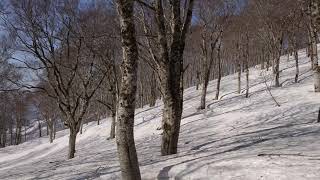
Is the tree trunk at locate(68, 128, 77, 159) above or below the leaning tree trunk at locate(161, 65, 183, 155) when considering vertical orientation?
below

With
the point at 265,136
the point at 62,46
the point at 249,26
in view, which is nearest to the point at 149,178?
the point at 265,136

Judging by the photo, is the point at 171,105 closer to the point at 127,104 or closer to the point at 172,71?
the point at 172,71

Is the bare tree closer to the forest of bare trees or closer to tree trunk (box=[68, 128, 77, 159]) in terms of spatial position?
the forest of bare trees

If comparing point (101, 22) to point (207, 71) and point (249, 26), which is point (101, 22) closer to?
point (207, 71)

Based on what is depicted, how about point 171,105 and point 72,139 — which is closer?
point 171,105

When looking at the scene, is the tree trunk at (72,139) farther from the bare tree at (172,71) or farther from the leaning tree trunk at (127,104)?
the leaning tree trunk at (127,104)

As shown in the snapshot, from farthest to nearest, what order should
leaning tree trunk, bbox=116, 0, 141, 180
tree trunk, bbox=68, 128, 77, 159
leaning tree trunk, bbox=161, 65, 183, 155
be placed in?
tree trunk, bbox=68, 128, 77, 159, leaning tree trunk, bbox=161, 65, 183, 155, leaning tree trunk, bbox=116, 0, 141, 180

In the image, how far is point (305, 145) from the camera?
9.36 m

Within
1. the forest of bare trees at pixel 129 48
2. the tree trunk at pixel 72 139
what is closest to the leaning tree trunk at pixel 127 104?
the forest of bare trees at pixel 129 48

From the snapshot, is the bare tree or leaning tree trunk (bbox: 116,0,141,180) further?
the bare tree

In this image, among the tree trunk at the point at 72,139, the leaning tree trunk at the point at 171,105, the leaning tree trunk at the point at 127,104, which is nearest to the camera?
the leaning tree trunk at the point at 127,104

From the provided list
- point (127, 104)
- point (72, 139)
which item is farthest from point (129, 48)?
point (72, 139)

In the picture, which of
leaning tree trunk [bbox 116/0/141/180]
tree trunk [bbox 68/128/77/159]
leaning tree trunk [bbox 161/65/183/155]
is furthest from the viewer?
tree trunk [bbox 68/128/77/159]

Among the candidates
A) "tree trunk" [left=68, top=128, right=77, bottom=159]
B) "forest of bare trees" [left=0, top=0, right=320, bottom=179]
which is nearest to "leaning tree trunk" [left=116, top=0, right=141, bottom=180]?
"forest of bare trees" [left=0, top=0, right=320, bottom=179]
